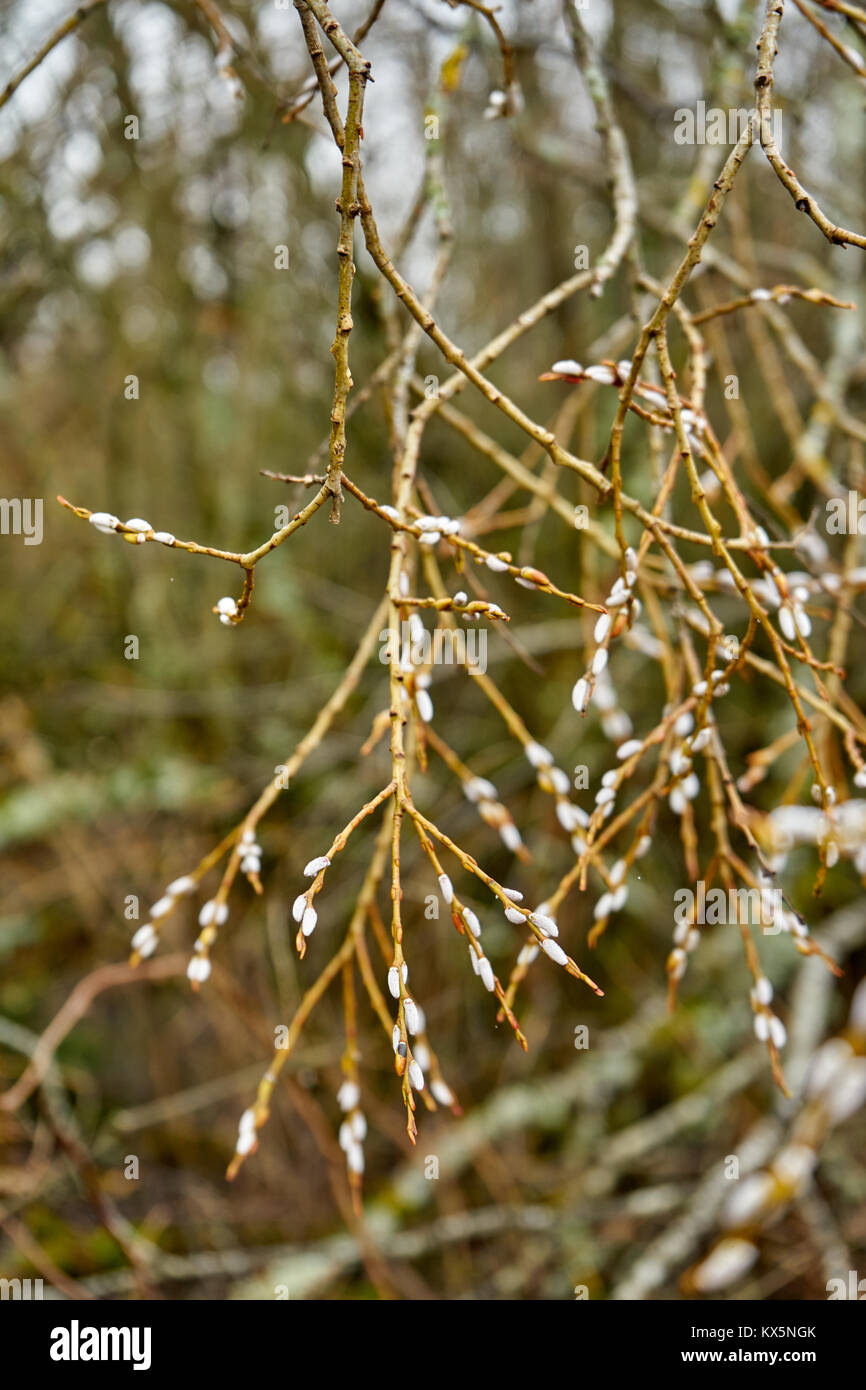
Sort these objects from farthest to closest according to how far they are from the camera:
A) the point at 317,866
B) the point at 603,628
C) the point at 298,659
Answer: the point at 298,659, the point at 603,628, the point at 317,866

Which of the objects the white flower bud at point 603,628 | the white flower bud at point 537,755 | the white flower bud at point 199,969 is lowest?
the white flower bud at point 199,969

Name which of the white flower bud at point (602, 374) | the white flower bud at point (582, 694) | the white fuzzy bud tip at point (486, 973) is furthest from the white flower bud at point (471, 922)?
the white flower bud at point (602, 374)

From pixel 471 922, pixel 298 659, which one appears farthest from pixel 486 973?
pixel 298 659

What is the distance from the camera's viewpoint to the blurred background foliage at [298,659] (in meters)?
2.20

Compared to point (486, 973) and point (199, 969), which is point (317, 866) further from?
point (199, 969)

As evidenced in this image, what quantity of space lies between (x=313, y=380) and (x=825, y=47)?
2.08 m

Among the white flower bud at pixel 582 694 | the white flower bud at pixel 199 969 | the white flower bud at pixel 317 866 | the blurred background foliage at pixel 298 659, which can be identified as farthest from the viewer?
the blurred background foliage at pixel 298 659

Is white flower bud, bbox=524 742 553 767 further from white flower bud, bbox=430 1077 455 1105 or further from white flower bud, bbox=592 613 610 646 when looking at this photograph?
white flower bud, bbox=430 1077 455 1105

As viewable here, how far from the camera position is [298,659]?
3.53 metres

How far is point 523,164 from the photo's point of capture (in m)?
3.19

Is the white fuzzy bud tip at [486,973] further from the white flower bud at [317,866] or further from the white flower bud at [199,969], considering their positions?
the white flower bud at [199,969]

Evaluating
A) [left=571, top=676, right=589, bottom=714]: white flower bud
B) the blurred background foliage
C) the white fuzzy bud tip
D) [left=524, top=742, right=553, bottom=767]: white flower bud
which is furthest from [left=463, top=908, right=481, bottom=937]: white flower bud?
the blurred background foliage
